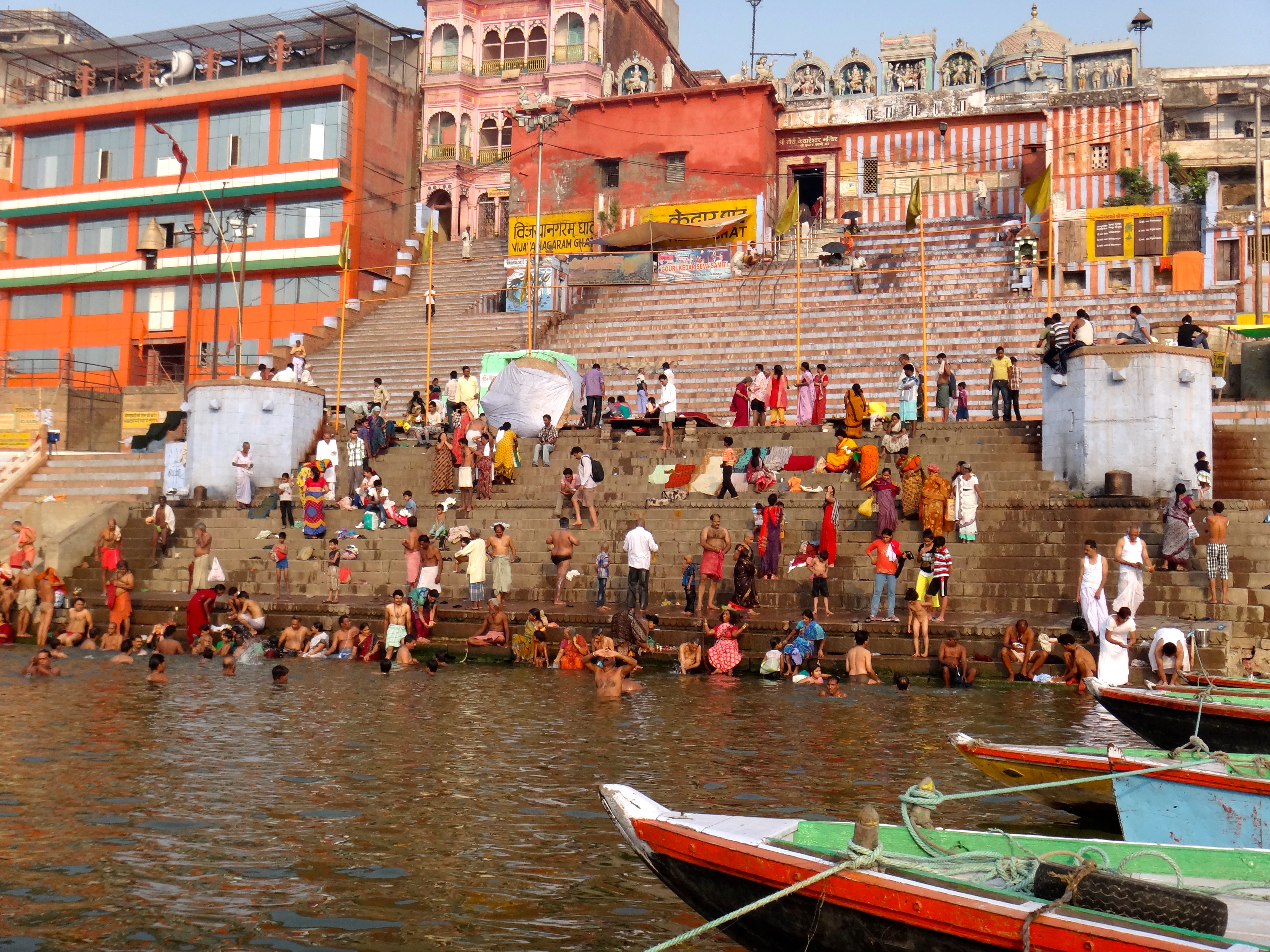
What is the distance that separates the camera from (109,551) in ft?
65.0

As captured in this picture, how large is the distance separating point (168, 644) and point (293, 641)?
67.2 inches

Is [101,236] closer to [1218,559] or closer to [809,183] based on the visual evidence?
[809,183]

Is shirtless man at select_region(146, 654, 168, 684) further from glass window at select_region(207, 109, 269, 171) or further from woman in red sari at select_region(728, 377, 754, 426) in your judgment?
glass window at select_region(207, 109, 269, 171)

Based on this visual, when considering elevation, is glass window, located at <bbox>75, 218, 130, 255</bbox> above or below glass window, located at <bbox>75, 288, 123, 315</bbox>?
above

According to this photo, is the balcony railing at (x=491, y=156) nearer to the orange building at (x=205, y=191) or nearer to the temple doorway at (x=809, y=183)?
the orange building at (x=205, y=191)

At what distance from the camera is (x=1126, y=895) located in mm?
4578

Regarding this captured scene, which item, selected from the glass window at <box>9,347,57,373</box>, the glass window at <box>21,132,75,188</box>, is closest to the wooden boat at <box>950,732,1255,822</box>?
the glass window at <box>9,347,57,373</box>

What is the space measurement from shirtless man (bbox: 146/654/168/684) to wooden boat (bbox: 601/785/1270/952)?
384 inches

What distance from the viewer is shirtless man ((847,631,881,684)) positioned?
14.6 metres

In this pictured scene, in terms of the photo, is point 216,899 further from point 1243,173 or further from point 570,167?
point 1243,173

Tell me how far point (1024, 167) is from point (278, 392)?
24.3 m

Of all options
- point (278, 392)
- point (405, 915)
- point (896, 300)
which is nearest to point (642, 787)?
point (405, 915)

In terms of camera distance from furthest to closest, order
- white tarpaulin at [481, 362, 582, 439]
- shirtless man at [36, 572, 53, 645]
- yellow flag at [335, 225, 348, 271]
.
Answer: yellow flag at [335, 225, 348, 271] < white tarpaulin at [481, 362, 582, 439] < shirtless man at [36, 572, 53, 645]

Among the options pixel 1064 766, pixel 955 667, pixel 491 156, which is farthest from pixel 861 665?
pixel 491 156
